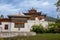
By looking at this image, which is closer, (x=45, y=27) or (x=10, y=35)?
(x=10, y=35)

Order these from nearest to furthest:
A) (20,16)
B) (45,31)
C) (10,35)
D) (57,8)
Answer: (57,8) → (10,35) → (45,31) → (20,16)

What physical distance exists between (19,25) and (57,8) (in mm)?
16714

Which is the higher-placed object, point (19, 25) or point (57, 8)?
point (57, 8)

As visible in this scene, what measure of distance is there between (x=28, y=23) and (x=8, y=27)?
390cm

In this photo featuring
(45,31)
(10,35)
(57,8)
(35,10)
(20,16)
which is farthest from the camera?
(35,10)

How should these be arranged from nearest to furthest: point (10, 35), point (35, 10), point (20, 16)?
point (10, 35) < point (20, 16) < point (35, 10)

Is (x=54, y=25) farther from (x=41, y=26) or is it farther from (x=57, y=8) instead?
(x=57, y=8)

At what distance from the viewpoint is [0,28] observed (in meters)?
40.6

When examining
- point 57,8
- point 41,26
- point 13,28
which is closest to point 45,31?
point 41,26

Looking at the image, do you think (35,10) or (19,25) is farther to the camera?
(35,10)

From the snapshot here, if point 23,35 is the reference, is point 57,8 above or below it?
above

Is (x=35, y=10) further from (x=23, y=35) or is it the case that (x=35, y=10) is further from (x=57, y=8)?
(x=57, y=8)

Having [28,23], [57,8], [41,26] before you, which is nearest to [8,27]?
[28,23]

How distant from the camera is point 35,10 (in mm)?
49500
